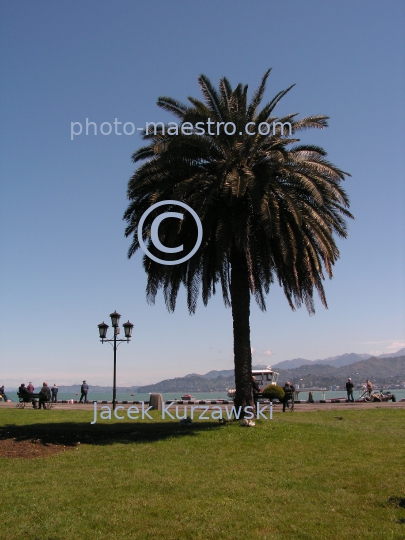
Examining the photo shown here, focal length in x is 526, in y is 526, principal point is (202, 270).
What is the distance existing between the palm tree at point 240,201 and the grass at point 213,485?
4.13 meters

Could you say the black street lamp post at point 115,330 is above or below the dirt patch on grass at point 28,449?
above

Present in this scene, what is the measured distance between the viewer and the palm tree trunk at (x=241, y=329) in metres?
17.1

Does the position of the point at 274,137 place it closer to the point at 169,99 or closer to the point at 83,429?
the point at 169,99

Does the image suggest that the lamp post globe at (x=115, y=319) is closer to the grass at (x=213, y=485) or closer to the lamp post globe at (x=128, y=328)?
the lamp post globe at (x=128, y=328)

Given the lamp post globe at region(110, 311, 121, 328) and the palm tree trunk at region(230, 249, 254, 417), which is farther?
the lamp post globe at region(110, 311, 121, 328)

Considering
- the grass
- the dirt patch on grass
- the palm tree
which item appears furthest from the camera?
the palm tree

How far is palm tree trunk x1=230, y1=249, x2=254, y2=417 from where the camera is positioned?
17.1 meters

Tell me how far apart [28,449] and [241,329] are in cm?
748

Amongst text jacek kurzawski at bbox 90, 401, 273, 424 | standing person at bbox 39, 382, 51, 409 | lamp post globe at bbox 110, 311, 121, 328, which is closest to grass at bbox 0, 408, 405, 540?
text jacek kurzawski at bbox 90, 401, 273, 424

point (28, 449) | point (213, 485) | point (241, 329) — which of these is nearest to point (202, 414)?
point (241, 329)

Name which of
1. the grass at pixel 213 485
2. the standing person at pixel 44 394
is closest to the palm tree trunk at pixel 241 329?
the grass at pixel 213 485

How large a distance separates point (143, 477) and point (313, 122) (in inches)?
510

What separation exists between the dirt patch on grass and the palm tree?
6285 mm

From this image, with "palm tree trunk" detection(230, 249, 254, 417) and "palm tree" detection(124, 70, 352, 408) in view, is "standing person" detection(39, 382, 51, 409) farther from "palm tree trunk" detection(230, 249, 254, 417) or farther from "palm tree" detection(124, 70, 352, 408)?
"palm tree trunk" detection(230, 249, 254, 417)
